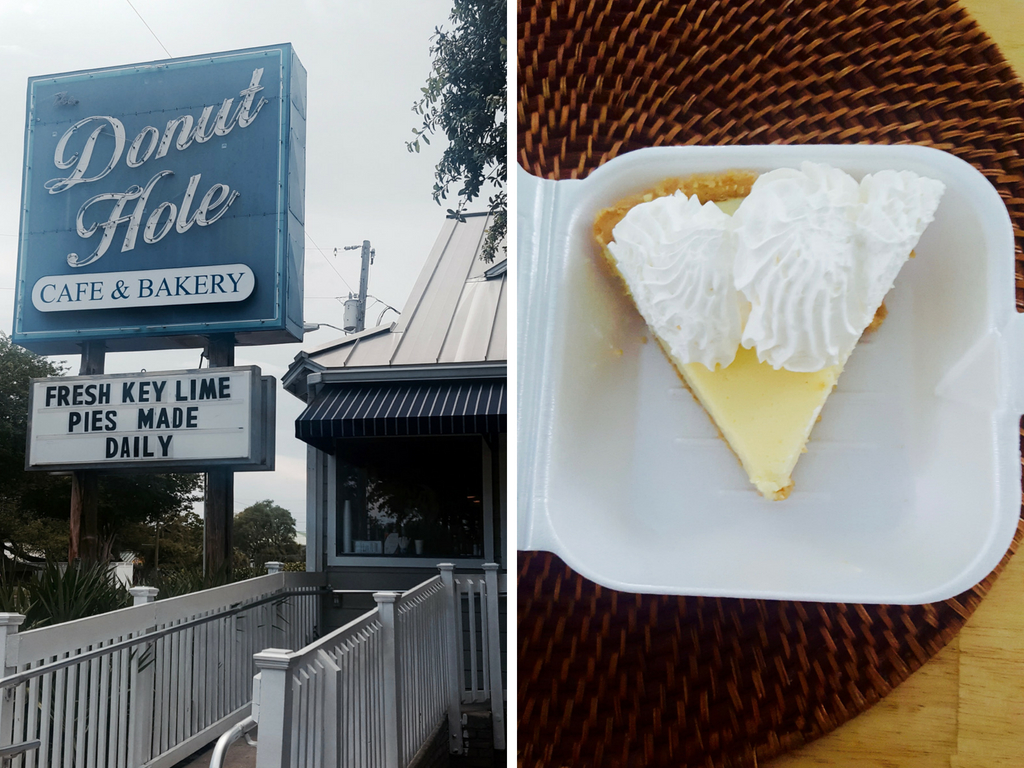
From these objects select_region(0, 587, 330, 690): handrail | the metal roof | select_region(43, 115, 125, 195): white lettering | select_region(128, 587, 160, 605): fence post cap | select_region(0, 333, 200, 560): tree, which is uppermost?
select_region(43, 115, 125, 195): white lettering

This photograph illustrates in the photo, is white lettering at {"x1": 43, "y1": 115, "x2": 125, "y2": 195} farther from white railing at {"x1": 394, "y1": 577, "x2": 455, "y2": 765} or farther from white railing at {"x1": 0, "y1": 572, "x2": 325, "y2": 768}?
white railing at {"x1": 394, "y1": 577, "x2": 455, "y2": 765}

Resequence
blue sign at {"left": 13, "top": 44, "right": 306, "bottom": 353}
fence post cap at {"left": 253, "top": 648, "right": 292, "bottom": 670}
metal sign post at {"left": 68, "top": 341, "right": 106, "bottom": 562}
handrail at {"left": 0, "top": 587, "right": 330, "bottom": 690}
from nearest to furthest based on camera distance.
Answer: fence post cap at {"left": 253, "top": 648, "right": 292, "bottom": 670}, handrail at {"left": 0, "top": 587, "right": 330, "bottom": 690}, metal sign post at {"left": 68, "top": 341, "right": 106, "bottom": 562}, blue sign at {"left": 13, "top": 44, "right": 306, "bottom": 353}

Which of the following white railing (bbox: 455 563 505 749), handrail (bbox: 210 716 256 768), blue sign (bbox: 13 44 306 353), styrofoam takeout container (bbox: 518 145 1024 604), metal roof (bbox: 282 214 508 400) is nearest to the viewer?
styrofoam takeout container (bbox: 518 145 1024 604)

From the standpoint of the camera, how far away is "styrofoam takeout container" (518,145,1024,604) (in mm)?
810

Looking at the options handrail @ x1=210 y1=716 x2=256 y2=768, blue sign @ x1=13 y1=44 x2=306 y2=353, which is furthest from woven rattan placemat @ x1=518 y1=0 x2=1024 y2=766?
blue sign @ x1=13 y1=44 x2=306 y2=353

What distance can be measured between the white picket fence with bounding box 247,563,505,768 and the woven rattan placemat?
1.61ft

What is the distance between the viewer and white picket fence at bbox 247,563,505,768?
1127mm

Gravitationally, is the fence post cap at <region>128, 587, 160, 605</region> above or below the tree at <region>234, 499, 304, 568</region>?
below

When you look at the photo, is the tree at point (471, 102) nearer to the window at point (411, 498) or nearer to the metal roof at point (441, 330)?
the metal roof at point (441, 330)

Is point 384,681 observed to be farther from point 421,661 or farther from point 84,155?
point 84,155

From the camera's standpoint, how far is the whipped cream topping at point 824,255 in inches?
32.3

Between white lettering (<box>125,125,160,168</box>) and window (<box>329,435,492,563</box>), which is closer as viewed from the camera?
white lettering (<box>125,125,160,168</box>)

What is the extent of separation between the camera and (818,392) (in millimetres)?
841

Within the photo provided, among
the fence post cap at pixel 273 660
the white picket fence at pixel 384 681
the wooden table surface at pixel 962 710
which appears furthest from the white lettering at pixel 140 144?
the wooden table surface at pixel 962 710
